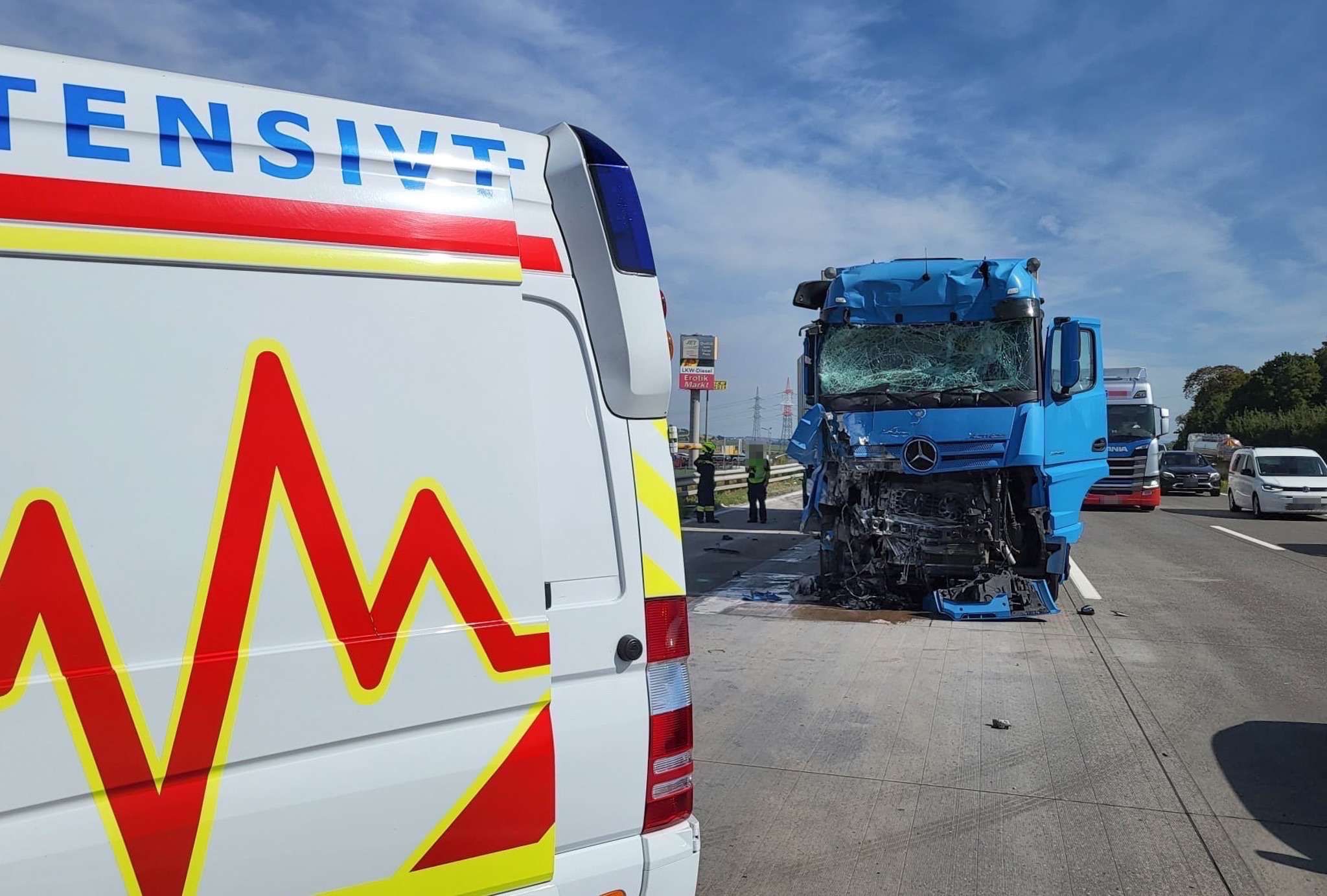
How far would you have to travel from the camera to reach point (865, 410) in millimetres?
9828

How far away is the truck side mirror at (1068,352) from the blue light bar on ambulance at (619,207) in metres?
7.98

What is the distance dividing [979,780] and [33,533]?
→ 4610 millimetres

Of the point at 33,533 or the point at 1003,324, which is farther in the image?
the point at 1003,324

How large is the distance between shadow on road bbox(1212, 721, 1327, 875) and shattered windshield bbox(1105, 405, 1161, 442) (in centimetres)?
1802

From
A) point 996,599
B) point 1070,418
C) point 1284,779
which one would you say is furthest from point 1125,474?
point 1284,779

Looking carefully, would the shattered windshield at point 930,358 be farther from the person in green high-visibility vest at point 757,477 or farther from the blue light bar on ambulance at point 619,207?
the person in green high-visibility vest at point 757,477

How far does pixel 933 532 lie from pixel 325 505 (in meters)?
8.39

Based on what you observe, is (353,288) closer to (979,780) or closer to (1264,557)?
(979,780)

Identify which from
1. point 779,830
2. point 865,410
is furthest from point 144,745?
point 865,410

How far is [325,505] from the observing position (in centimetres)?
202

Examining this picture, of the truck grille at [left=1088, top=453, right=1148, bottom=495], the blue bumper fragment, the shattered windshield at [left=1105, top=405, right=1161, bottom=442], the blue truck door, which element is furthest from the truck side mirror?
the truck grille at [left=1088, top=453, right=1148, bottom=495]

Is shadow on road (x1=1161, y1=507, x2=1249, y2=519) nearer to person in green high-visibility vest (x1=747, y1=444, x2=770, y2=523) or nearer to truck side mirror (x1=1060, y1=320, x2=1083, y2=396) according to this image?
person in green high-visibility vest (x1=747, y1=444, x2=770, y2=523)

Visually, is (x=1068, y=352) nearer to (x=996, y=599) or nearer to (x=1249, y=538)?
(x=996, y=599)

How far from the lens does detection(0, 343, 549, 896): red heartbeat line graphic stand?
1739 mm
